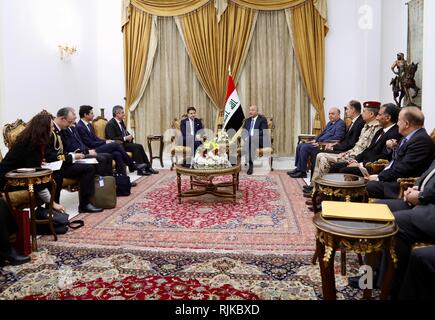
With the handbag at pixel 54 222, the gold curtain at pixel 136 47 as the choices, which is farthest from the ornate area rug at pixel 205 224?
the gold curtain at pixel 136 47

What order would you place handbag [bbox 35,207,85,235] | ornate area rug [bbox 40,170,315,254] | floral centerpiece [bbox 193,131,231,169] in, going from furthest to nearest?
floral centerpiece [bbox 193,131,231,169] → handbag [bbox 35,207,85,235] → ornate area rug [bbox 40,170,315,254]

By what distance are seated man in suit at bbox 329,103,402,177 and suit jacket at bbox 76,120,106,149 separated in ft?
13.0

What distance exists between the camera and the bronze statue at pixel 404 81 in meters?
6.24

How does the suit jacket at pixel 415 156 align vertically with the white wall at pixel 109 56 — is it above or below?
below

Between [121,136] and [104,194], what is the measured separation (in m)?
2.61

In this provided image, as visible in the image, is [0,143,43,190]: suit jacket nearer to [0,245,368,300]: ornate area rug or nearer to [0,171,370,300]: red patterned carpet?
[0,171,370,300]: red patterned carpet

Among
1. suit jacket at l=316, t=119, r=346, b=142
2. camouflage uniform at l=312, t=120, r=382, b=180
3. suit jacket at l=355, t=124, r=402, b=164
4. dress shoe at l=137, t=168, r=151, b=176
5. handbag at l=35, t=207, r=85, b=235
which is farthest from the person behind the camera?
dress shoe at l=137, t=168, r=151, b=176

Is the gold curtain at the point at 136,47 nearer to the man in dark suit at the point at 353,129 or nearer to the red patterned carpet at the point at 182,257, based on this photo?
the red patterned carpet at the point at 182,257

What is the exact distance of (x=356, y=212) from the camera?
2.57 meters

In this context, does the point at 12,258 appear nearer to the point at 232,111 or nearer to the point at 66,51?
the point at 66,51

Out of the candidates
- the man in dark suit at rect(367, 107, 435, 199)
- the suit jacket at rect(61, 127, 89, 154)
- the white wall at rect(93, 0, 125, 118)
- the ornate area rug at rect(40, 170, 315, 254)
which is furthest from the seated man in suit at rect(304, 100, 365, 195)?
the white wall at rect(93, 0, 125, 118)

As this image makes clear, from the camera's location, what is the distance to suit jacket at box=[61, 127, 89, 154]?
5.86m

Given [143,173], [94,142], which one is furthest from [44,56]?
[143,173]

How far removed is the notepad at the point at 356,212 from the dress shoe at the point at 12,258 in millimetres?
2632
